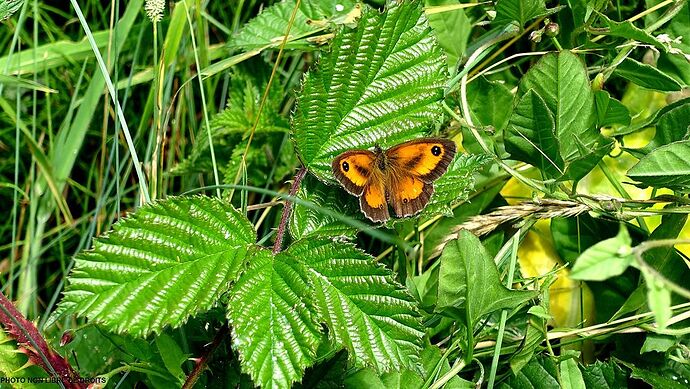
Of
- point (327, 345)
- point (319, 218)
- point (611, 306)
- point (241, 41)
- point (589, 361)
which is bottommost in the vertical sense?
point (589, 361)

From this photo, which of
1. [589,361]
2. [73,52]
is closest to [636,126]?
[589,361]

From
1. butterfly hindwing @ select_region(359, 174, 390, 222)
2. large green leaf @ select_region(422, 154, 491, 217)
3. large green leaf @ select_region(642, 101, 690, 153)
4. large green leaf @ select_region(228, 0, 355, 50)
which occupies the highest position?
large green leaf @ select_region(228, 0, 355, 50)

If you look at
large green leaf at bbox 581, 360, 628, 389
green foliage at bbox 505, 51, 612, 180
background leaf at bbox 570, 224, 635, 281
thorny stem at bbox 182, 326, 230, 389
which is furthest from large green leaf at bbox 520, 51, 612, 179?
thorny stem at bbox 182, 326, 230, 389

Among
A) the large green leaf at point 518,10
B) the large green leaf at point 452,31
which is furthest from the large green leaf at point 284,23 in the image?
the large green leaf at point 518,10

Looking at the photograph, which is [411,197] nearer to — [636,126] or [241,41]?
[636,126]

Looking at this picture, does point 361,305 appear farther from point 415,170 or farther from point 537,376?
point 537,376

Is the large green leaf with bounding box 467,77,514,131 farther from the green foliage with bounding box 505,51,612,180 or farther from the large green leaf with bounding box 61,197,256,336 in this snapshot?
the large green leaf with bounding box 61,197,256,336

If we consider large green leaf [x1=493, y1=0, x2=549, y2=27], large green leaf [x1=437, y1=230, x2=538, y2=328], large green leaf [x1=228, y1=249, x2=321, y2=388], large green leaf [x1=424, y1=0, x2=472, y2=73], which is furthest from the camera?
large green leaf [x1=424, y1=0, x2=472, y2=73]

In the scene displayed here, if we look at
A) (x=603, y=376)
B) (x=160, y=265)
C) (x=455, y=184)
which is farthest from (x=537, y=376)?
(x=160, y=265)
